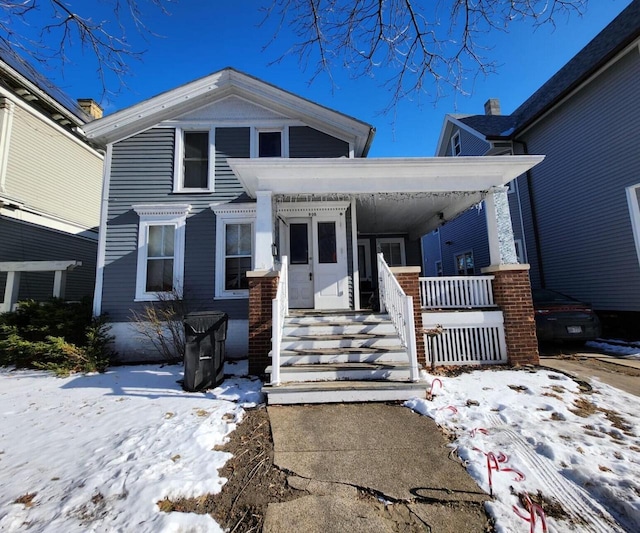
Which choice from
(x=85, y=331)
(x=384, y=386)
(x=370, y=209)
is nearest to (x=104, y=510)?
(x=384, y=386)

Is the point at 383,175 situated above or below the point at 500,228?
above

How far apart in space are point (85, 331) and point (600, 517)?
8.50 meters

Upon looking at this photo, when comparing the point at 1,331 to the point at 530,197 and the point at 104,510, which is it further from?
the point at 530,197

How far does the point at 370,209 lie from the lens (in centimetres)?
758

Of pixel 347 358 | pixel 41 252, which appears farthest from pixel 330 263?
pixel 41 252

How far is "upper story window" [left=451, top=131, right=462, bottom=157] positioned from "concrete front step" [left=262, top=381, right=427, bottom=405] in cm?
1291

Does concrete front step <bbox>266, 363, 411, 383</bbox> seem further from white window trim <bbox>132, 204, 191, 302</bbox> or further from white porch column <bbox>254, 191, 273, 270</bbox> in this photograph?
white window trim <bbox>132, 204, 191, 302</bbox>

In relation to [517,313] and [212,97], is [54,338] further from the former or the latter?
[517,313]

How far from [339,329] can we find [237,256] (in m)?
→ 3.42

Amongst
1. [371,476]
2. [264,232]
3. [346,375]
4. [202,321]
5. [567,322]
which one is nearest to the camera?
[371,476]

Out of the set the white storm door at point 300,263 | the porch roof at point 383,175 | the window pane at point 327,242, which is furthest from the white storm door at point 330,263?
the porch roof at point 383,175

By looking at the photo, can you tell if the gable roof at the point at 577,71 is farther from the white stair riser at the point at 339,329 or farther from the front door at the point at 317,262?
the white stair riser at the point at 339,329

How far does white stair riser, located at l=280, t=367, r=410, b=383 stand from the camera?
4.41 metres

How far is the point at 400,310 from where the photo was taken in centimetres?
497
